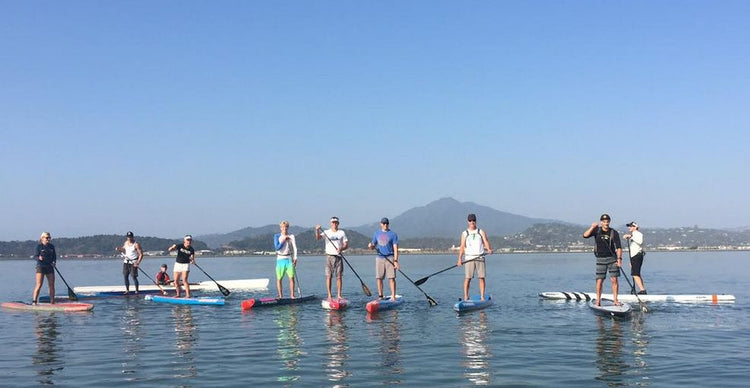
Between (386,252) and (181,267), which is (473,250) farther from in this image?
(181,267)

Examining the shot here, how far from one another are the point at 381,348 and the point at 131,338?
574 centimetres

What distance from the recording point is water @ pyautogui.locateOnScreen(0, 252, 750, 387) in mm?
9055

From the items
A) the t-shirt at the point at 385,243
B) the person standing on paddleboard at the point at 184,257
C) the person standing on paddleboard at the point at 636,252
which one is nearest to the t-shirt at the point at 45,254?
the person standing on paddleboard at the point at 184,257

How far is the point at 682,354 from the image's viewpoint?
1066 centimetres

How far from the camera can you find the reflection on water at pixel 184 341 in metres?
9.71

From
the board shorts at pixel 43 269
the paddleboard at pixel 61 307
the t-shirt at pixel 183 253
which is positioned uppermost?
the t-shirt at pixel 183 253

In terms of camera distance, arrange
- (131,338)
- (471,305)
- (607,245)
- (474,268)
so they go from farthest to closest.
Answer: (474,268) → (471,305) → (607,245) → (131,338)

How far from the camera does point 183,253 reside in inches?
806

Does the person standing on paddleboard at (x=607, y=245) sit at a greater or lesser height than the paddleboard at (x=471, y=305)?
greater

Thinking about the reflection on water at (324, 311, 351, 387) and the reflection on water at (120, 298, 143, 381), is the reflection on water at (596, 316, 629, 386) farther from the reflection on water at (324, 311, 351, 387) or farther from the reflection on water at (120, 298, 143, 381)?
the reflection on water at (120, 298, 143, 381)

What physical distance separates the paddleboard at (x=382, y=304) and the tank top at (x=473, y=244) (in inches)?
106

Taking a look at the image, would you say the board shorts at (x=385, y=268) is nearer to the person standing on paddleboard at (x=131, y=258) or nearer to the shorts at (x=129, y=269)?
the person standing on paddleboard at (x=131, y=258)

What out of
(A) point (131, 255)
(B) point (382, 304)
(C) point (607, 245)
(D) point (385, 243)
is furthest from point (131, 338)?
(A) point (131, 255)

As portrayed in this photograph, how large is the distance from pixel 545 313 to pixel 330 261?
663 cm
